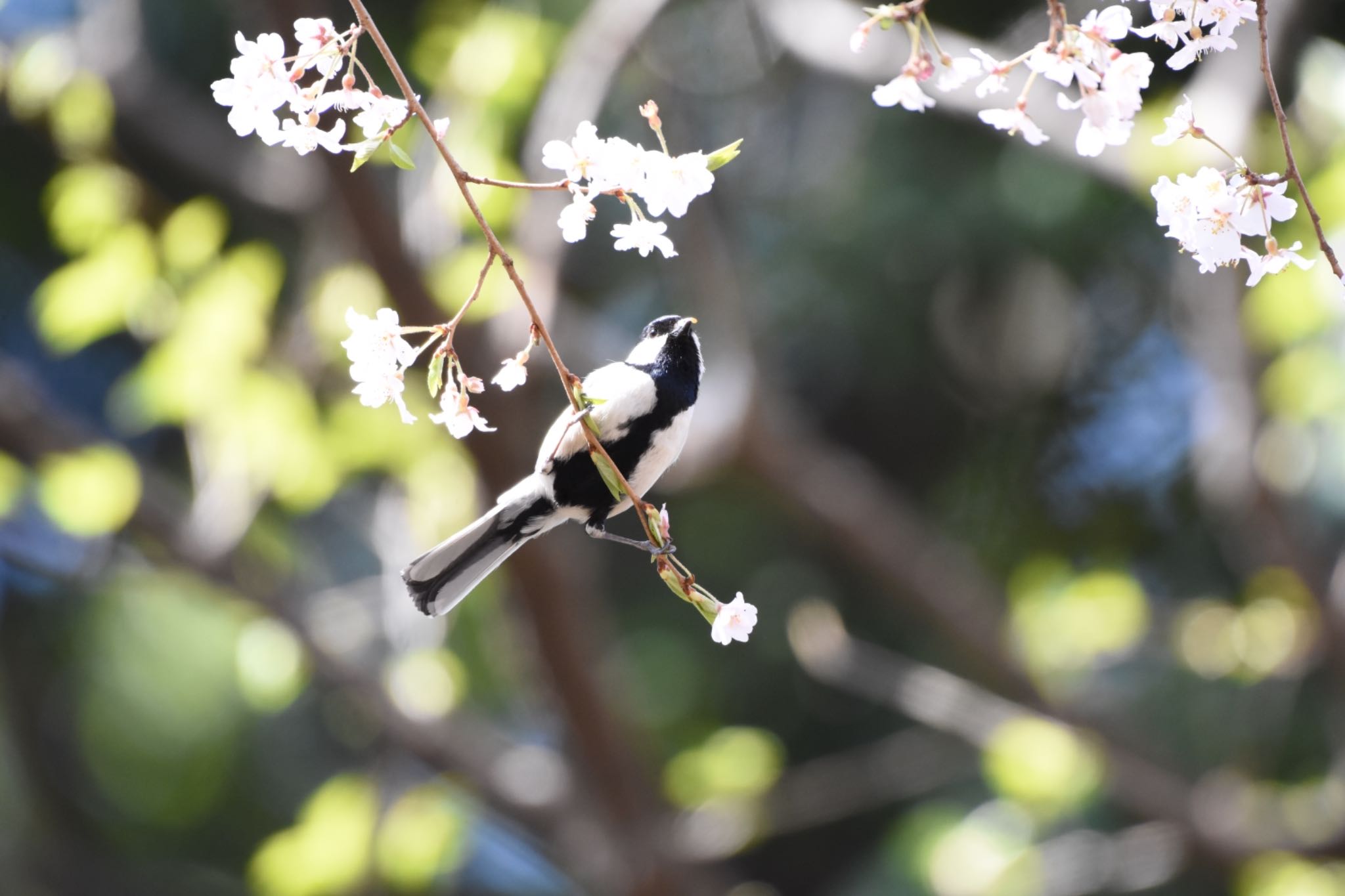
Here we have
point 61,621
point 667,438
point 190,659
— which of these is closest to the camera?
point 667,438

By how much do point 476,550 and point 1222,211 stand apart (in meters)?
0.99

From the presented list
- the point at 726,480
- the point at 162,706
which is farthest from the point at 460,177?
the point at 162,706

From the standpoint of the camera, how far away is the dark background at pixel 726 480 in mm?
3141

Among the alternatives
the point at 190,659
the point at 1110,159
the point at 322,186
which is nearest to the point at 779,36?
the point at 1110,159

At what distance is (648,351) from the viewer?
1846mm

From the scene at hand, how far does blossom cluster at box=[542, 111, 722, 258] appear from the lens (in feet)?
3.36

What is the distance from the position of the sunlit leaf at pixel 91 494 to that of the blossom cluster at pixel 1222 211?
8.72ft

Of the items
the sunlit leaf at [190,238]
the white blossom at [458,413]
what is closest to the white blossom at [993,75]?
the white blossom at [458,413]

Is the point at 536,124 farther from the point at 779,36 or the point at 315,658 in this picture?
the point at 315,658

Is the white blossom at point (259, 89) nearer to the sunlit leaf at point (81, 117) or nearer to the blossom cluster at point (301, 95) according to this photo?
the blossom cluster at point (301, 95)

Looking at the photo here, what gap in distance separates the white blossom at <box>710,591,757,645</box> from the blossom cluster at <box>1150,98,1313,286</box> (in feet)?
1.64

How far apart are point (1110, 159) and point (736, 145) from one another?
2.39m

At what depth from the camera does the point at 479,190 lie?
3.04m

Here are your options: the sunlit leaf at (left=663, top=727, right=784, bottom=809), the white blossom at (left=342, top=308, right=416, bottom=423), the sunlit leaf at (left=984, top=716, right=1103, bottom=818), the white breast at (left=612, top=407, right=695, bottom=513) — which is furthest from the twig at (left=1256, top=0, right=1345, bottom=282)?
the sunlit leaf at (left=663, top=727, right=784, bottom=809)
